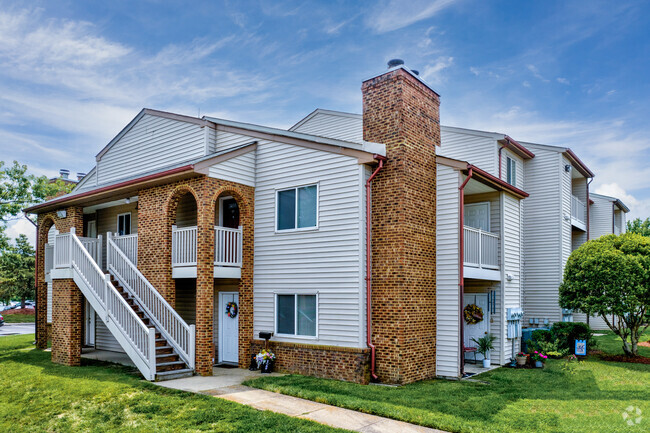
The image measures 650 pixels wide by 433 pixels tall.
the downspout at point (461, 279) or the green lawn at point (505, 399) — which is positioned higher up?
the downspout at point (461, 279)

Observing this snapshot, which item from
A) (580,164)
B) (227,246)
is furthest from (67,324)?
(580,164)

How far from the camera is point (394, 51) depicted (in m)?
13.9

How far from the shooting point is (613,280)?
16312mm

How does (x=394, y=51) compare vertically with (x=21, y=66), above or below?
below

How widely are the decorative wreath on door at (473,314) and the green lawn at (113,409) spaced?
29.5 ft

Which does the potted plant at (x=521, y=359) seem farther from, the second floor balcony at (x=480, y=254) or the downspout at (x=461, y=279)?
the downspout at (x=461, y=279)

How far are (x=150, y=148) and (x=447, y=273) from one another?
441 inches

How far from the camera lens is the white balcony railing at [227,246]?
13906 mm

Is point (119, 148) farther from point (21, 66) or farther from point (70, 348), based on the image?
point (70, 348)

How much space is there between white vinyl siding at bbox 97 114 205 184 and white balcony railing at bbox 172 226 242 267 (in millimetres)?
3074

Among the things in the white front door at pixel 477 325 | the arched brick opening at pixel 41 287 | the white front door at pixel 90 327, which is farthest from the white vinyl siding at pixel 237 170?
the white front door at pixel 90 327

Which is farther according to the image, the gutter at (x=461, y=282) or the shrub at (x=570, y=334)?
the shrub at (x=570, y=334)

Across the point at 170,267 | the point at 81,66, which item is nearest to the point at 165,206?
the point at 170,267

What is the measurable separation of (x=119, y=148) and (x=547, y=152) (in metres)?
17.3
